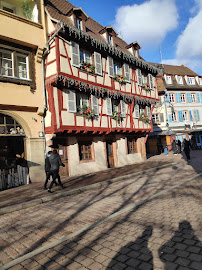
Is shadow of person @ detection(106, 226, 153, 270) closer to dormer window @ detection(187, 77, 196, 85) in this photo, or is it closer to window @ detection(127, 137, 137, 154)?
window @ detection(127, 137, 137, 154)

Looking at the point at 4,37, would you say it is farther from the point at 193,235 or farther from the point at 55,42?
the point at 193,235

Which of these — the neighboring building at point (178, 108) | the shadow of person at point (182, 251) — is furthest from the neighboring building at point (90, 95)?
the neighboring building at point (178, 108)

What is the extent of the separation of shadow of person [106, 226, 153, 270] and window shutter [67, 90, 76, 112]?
875 cm

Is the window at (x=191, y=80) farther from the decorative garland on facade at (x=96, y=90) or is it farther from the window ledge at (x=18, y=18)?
the window ledge at (x=18, y=18)

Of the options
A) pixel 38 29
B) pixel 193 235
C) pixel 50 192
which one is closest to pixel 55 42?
pixel 38 29

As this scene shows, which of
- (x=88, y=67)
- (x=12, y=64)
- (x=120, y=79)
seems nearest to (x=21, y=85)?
(x=12, y=64)

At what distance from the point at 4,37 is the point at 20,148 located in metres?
5.40

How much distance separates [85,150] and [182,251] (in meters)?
10.2

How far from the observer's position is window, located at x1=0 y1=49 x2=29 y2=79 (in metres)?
9.49

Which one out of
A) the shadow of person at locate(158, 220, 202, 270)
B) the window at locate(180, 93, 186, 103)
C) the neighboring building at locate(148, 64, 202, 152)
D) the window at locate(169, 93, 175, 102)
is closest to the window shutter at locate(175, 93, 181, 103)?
the neighboring building at locate(148, 64, 202, 152)

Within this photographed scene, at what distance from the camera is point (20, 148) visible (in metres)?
9.89

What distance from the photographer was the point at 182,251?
114 inches

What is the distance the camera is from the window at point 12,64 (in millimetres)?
9492

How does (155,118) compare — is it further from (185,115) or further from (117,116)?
(117,116)
